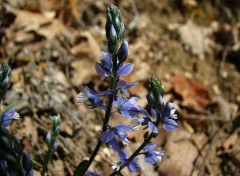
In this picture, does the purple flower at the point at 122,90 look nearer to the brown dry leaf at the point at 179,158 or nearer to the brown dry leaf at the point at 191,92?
the brown dry leaf at the point at 179,158

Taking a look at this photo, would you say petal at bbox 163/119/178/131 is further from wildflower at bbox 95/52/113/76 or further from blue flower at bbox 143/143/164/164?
wildflower at bbox 95/52/113/76

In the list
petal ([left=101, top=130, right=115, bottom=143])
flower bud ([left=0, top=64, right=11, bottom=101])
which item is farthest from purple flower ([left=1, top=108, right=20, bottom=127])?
petal ([left=101, top=130, right=115, bottom=143])

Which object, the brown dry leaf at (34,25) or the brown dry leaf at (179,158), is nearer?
the brown dry leaf at (179,158)

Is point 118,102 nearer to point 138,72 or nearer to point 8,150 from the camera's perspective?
point 8,150

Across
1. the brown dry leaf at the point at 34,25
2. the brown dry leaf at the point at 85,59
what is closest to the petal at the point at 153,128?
the brown dry leaf at the point at 85,59

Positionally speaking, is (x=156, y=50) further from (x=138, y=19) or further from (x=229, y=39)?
(x=229, y=39)

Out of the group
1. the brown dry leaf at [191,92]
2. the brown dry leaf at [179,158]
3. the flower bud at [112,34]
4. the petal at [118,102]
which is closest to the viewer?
the flower bud at [112,34]

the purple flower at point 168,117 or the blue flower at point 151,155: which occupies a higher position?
the purple flower at point 168,117

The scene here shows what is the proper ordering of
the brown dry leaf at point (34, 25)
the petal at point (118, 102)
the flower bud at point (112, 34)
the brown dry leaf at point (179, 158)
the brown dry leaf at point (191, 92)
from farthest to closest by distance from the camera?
the brown dry leaf at point (34, 25)
the brown dry leaf at point (191, 92)
the brown dry leaf at point (179, 158)
the petal at point (118, 102)
the flower bud at point (112, 34)
